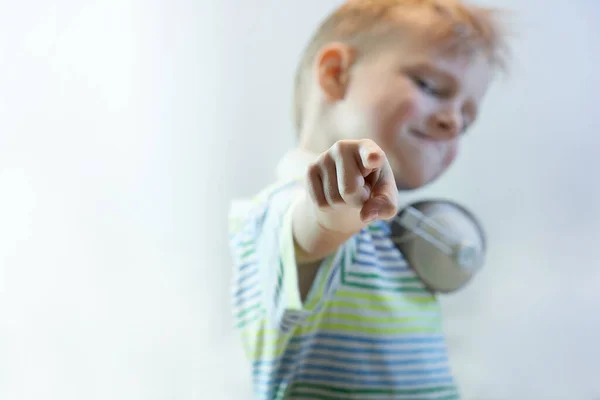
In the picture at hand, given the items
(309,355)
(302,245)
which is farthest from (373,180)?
(309,355)

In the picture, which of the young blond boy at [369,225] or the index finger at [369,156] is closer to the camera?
the index finger at [369,156]

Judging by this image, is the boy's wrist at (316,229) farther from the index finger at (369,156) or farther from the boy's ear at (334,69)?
the boy's ear at (334,69)

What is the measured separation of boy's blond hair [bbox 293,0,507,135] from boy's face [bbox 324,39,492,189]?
0.07 ft

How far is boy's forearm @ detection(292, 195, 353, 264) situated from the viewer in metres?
0.45

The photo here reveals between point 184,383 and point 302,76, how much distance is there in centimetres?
36

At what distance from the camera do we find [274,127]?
712mm

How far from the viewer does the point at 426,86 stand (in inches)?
24.0

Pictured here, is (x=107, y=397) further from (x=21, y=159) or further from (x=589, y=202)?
(x=589, y=202)

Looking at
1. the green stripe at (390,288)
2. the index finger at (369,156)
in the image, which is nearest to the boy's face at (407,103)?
the green stripe at (390,288)

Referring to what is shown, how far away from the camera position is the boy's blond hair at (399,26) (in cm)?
61

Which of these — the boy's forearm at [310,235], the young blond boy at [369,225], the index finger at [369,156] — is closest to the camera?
the index finger at [369,156]

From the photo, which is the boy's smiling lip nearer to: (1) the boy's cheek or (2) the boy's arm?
(1) the boy's cheek

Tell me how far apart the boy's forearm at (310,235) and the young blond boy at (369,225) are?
32 millimetres

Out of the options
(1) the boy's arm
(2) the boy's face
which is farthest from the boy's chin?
(1) the boy's arm
